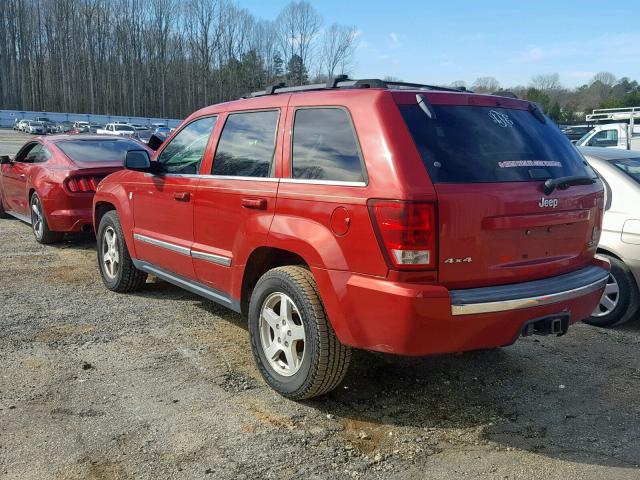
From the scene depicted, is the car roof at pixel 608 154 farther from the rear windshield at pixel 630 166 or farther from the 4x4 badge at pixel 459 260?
the 4x4 badge at pixel 459 260

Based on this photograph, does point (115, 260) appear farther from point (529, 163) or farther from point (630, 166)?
point (630, 166)

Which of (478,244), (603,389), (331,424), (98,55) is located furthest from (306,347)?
(98,55)

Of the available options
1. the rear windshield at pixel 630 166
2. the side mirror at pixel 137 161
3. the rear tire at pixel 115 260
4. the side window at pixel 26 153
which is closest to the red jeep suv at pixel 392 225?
the side mirror at pixel 137 161

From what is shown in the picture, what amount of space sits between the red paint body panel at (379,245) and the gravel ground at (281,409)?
58 cm

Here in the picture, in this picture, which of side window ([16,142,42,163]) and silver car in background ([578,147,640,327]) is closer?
silver car in background ([578,147,640,327])

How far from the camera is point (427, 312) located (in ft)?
9.73

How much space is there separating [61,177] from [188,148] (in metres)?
3.77

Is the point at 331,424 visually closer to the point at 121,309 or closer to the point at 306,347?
the point at 306,347

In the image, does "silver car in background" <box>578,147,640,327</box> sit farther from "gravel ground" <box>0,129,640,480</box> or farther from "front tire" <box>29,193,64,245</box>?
"front tire" <box>29,193,64,245</box>

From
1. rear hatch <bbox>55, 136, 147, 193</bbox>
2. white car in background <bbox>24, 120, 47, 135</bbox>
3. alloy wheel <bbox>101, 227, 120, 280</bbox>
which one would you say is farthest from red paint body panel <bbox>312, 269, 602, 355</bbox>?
white car in background <bbox>24, 120, 47, 135</bbox>

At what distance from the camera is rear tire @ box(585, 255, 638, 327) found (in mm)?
5145

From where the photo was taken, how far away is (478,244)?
311cm

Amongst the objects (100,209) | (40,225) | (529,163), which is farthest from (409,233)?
(40,225)

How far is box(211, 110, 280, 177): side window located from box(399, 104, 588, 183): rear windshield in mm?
1080
